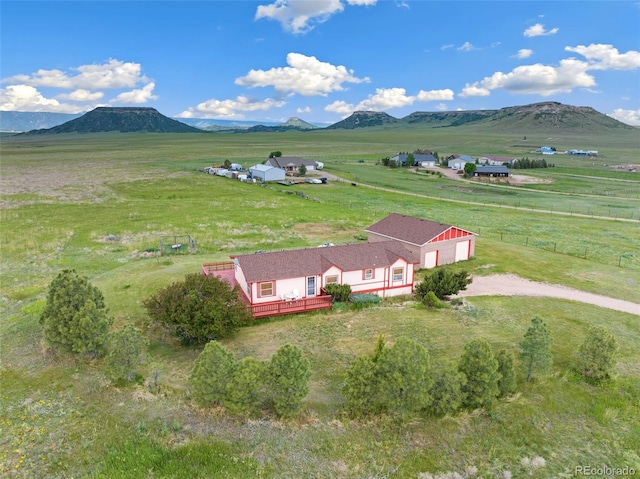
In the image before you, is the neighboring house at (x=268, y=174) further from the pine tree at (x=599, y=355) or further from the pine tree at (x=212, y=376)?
the pine tree at (x=599, y=355)

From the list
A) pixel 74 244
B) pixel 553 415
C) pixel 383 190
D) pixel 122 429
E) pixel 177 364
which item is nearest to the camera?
pixel 122 429

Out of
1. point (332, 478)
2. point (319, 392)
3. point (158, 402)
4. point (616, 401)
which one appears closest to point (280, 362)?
point (319, 392)

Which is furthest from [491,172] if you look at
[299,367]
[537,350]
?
[299,367]

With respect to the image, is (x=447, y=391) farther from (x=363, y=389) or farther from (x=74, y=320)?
(x=74, y=320)

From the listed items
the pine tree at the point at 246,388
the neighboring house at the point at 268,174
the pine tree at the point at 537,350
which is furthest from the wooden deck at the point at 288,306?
the neighboring house at the point at 268,174

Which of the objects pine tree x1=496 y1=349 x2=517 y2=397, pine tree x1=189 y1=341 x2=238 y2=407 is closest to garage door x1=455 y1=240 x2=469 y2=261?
pine tree x1=496 y1=349 x2=517 y2=397

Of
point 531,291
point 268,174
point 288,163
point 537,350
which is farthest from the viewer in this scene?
point 288,163

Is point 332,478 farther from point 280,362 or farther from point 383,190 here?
point 383,190
